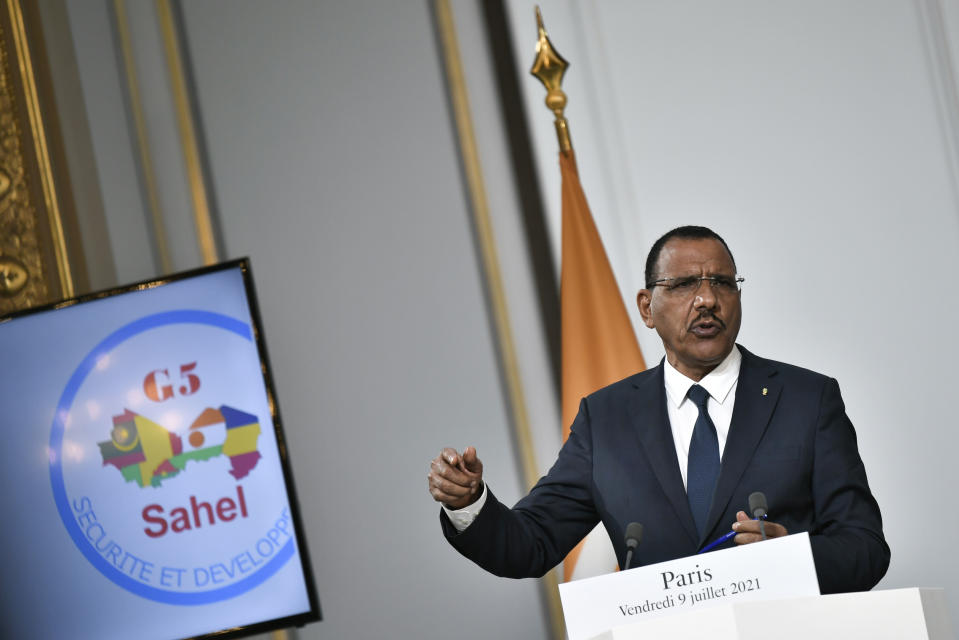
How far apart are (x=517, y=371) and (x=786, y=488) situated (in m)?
1.79

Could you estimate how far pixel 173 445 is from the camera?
3.20 meters

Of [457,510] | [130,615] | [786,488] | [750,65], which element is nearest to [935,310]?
[750,65]

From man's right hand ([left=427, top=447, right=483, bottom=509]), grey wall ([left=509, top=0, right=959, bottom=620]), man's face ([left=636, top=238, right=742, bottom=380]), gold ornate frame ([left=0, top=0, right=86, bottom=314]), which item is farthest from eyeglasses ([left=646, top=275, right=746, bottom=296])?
gold ornate frame ([left=0, top=0, right=86, bottom=314])

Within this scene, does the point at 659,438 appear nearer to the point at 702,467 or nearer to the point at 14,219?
the point at 702,467

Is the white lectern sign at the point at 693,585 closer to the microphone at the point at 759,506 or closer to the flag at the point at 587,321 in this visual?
the microphone at the point at 759,506

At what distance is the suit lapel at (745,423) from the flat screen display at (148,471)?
5.00 ft

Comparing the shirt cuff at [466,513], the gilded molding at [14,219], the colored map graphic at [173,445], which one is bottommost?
the shirt cuff at [466,513]

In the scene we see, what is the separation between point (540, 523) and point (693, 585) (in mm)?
708

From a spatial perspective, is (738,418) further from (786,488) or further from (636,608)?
(636,608)

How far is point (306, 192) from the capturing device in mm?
3914

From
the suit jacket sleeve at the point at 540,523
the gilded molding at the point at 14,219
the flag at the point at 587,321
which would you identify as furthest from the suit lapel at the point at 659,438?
the gilded molding at the point at 14,219

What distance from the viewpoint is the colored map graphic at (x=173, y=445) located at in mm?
3178

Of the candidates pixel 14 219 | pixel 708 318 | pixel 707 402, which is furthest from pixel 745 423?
pixel 14 219

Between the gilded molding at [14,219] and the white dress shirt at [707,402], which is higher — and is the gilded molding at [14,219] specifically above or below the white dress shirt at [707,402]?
above
